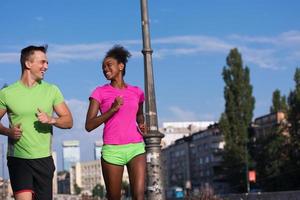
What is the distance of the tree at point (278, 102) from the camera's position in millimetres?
77106

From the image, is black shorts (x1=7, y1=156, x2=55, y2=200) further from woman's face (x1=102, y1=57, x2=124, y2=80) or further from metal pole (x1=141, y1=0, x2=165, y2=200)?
metal pole (x1=141, y1=0, x2=165, y2=200)

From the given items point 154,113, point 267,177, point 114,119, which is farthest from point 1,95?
point 267,177

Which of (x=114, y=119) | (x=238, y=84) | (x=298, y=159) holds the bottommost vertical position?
(x=114, y=119)

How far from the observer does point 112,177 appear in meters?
6.18

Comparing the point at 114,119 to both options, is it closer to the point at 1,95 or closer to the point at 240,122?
the point at 1,95

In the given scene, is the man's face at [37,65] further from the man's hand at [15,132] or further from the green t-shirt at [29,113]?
the man's hand at [15,132]

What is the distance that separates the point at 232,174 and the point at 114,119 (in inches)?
2978

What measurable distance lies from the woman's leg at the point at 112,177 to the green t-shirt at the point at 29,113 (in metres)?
0.84

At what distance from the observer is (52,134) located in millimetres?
5582

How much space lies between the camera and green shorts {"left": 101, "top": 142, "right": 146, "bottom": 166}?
20.1ft

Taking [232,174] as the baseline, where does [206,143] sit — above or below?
above

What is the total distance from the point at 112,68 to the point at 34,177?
5.20 feet

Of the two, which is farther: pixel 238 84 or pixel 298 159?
pixel 238 84

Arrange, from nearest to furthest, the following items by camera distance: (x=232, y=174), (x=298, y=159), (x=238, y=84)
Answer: (x=298, y=159)
(x=238, y=84)
(x=232, y=174)
